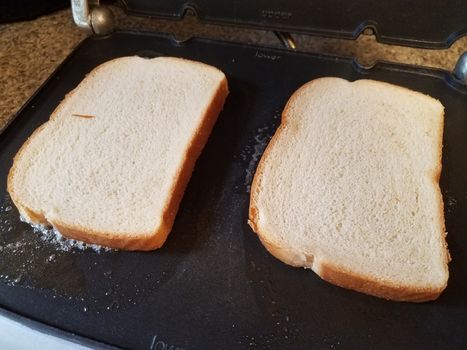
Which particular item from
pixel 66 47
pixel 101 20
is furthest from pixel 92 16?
pixel 66 47

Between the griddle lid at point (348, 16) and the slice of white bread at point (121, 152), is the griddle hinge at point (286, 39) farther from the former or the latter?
the slice of white bread at point (121, 152)

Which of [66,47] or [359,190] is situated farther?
[66,47]

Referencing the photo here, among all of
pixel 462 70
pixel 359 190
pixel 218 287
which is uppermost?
pixel 462 70

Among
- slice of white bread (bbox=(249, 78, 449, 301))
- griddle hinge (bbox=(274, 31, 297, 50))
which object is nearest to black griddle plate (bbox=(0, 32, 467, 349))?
slice of white bread (bbox=(249, 78, 449, 301))

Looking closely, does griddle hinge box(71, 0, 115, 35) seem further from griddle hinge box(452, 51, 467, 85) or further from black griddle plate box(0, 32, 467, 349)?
griddle hinge box(452, 51, 467, 85)

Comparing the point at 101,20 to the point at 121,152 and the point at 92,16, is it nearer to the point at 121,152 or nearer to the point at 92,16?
the point at 92,16

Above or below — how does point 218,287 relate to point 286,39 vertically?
below

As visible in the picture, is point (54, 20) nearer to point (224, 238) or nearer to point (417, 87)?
point (224, 238)

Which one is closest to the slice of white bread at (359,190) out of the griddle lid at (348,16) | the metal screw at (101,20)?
the griddle lid at (348,16)

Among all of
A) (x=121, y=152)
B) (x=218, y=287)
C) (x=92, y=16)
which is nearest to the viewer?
(x=218, y=287)
